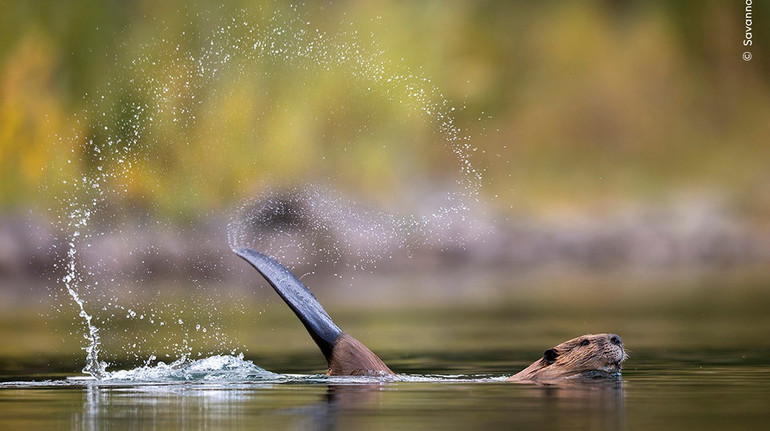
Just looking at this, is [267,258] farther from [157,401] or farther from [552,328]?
[552,328]

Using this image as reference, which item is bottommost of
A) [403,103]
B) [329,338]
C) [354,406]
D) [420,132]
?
[354,406]

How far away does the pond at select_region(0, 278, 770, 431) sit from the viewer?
590 inches

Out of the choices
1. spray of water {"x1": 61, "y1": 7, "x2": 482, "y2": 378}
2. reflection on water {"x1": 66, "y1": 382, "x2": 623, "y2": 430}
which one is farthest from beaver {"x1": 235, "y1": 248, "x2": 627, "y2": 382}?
spray of water {"x1": 61, "y1": 7, "x2": 482, "y2": 378}

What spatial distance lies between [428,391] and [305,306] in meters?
2.00

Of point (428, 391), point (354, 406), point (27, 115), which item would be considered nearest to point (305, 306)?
point (428, 391)

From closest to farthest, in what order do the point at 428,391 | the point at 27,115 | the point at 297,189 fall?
the point at 428,391, the point at 297,189, the point at 27,115

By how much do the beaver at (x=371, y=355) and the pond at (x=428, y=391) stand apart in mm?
314

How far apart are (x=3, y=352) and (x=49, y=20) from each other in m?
103

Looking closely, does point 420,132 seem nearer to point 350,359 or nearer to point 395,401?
point 350,359

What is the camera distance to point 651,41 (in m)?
136

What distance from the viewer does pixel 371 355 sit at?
64.4 ft

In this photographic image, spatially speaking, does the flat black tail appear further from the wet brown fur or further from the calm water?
the calm water

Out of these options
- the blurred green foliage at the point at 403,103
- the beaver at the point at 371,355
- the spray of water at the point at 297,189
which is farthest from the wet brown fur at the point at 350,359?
the blurred green foliage at the point at 403,103

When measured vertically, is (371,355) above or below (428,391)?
above
